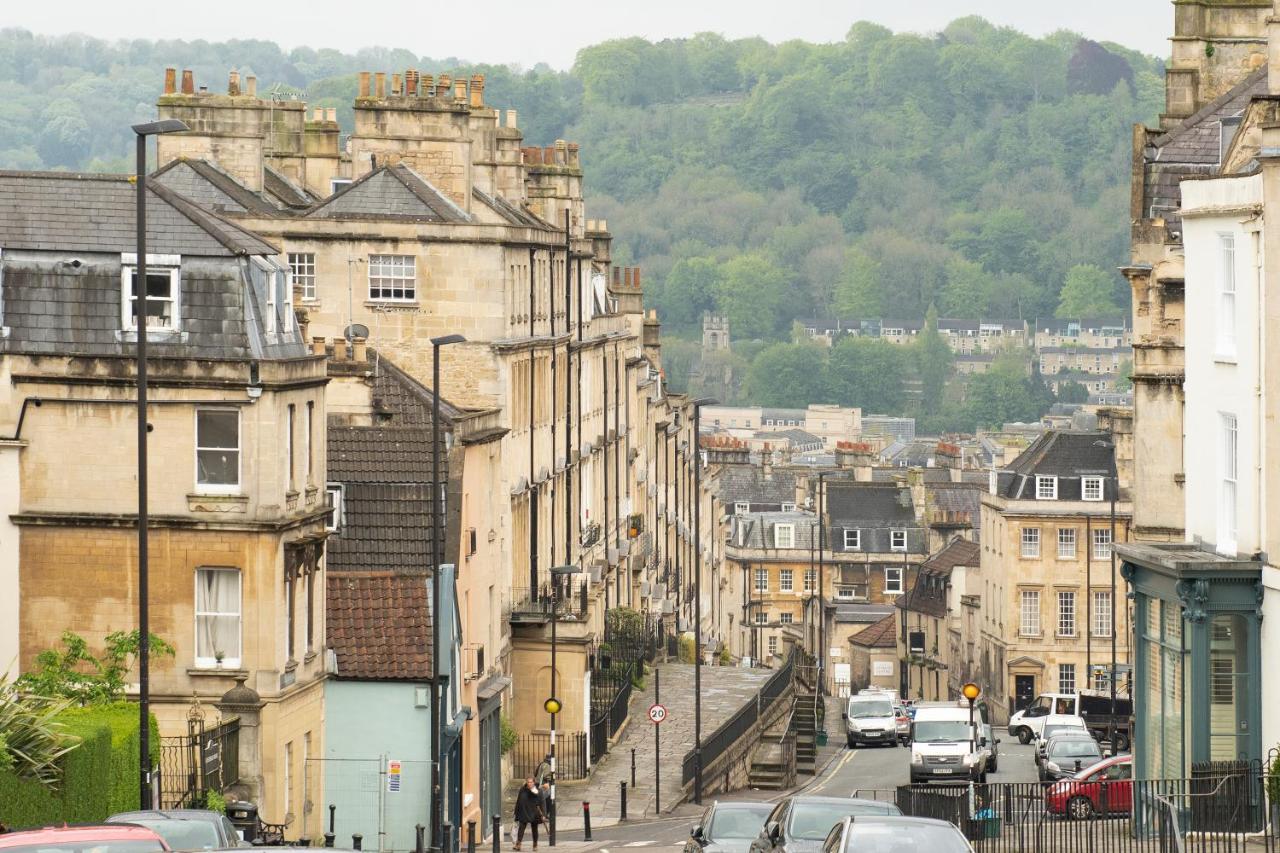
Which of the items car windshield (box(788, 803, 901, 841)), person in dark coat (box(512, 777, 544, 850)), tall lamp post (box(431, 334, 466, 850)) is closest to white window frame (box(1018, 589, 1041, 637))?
person in dark coat (box(512, 777, 544, 850))

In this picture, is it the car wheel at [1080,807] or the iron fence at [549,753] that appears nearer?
the car wheel at [1080,807]

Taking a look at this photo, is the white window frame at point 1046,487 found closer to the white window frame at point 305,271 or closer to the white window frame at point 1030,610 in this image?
the white window frame at point 1030,610

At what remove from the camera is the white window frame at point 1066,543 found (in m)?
106

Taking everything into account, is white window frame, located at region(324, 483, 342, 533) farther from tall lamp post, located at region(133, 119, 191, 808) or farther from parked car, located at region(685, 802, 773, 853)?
parked car, located at region(685, 802, 773, 853)

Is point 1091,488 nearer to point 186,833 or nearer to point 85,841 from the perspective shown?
point 186,833

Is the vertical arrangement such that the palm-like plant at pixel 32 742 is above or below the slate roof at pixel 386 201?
below

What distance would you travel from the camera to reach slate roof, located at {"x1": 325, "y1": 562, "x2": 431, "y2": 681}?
44.1 m

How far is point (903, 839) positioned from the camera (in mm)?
25188

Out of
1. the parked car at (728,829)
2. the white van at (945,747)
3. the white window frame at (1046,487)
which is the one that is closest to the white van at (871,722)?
the white van at (945,747)

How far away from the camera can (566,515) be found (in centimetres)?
6675

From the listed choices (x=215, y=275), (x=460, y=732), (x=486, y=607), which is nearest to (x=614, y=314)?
(x=486, y=607)

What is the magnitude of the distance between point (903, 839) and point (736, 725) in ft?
130

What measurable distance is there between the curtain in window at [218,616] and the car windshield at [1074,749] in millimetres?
24472

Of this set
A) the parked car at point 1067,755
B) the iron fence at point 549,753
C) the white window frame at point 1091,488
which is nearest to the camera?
the parked car at point 1067,755
